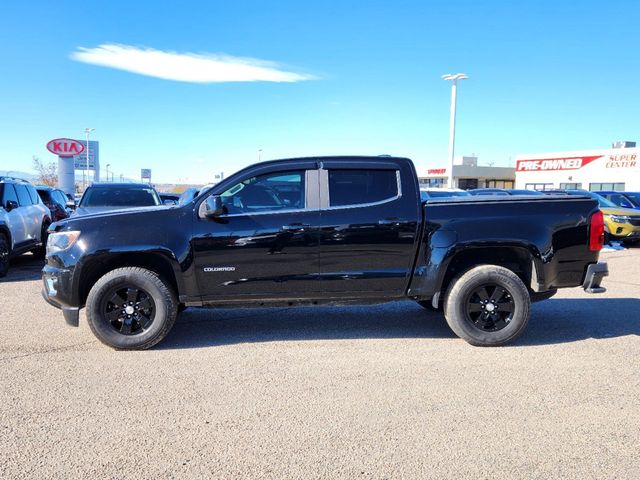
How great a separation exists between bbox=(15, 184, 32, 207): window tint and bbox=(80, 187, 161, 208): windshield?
121 centimetres

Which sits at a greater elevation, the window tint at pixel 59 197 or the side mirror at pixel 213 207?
Answer: the side mirror at pixel 213 207

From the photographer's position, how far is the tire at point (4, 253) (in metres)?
9.12

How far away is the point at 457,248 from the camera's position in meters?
5.08

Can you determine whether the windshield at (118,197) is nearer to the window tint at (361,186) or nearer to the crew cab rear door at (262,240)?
the crew cab rear door at (262,240)

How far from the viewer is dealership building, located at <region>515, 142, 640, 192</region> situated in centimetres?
3528

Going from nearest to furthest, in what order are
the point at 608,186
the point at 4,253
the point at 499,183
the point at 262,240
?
the point at 262,240, the point at 4,253, the point at 608,186, the point at 499,183

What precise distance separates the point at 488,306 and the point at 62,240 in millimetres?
4345

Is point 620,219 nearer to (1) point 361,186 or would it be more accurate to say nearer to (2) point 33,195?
(1) point 361,186

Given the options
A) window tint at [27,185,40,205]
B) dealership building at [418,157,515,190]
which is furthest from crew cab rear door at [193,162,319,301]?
dealership building at [418,157,515,190]

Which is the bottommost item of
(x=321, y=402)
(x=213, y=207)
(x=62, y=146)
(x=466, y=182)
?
(x=321, y=402)

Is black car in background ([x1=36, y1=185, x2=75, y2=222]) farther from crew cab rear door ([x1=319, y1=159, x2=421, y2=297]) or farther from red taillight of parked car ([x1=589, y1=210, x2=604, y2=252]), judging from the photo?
red taillight of parked car ([x1=589, y1=210, x2=604, y2=252])

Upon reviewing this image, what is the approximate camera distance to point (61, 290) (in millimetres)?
4945

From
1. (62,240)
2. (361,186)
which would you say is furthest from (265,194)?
(62,240)

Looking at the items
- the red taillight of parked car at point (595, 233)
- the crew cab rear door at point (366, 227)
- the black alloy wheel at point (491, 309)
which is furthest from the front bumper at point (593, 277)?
the crew cab rear door at point (366, 227)
